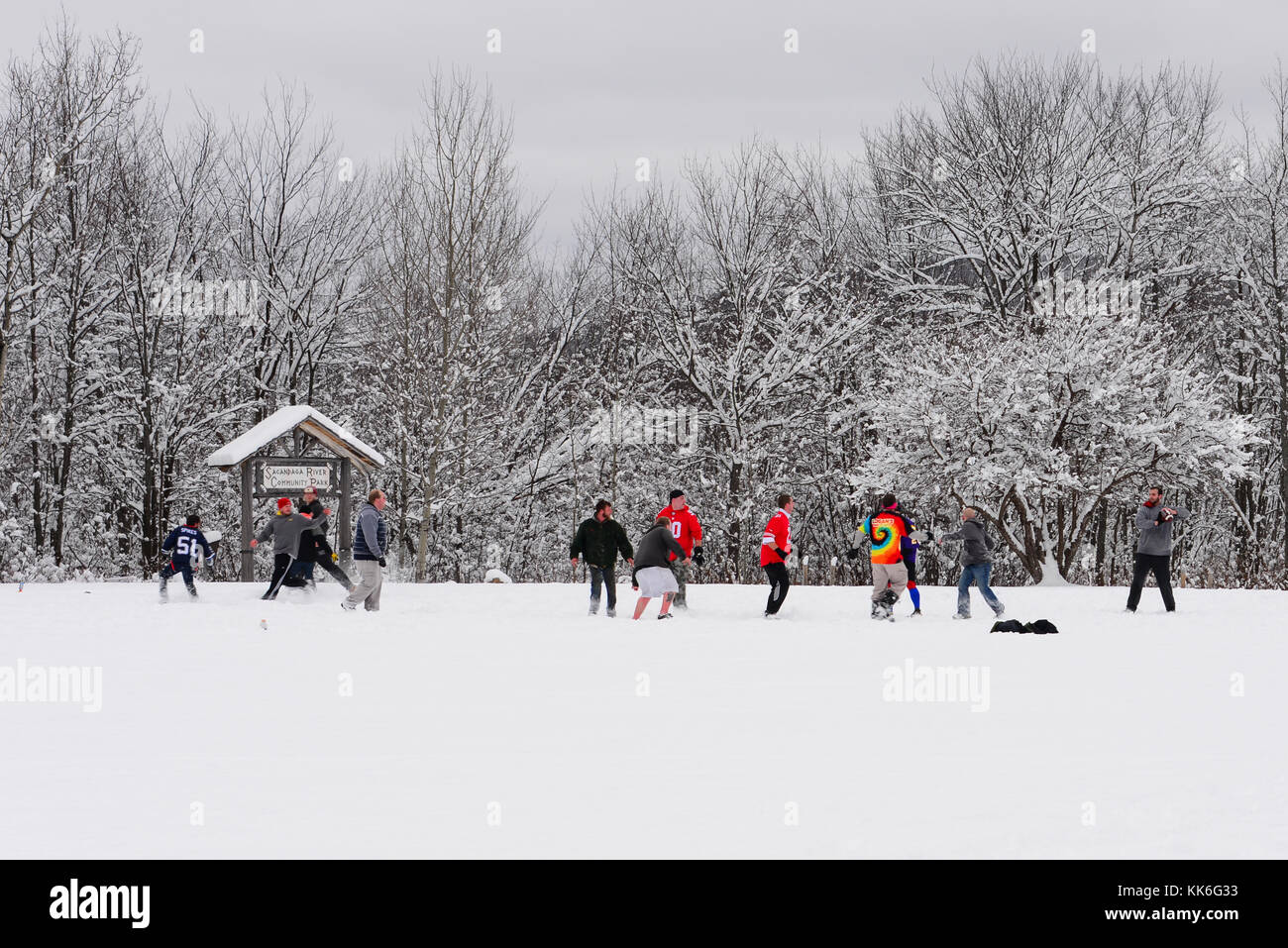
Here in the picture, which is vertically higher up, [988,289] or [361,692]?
[988,289]

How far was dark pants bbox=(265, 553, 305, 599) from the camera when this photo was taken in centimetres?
1830

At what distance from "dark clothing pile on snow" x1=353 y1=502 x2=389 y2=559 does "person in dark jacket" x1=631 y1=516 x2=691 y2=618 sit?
11.8ft

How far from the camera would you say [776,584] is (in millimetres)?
16844

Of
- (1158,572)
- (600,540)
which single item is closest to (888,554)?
(600,540)

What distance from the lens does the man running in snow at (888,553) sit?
1617 centimetres

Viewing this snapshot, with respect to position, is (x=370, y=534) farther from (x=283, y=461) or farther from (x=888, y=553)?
(x=888, y=553)

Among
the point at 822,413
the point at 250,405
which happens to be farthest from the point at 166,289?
the point at 822,413

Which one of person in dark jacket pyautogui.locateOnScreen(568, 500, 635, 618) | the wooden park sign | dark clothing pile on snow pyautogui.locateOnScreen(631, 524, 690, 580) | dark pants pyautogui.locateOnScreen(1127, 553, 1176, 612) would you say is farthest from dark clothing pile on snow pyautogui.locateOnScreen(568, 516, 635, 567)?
dark pants pyautogui.locateOnScreen(1127, 553, 1176, 612)

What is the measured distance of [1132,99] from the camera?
112 feet

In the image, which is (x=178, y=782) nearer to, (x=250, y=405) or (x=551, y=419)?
(x=250, y=405)

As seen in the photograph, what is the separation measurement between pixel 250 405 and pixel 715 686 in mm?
24707

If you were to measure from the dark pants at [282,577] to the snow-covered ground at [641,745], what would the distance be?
3710mm
